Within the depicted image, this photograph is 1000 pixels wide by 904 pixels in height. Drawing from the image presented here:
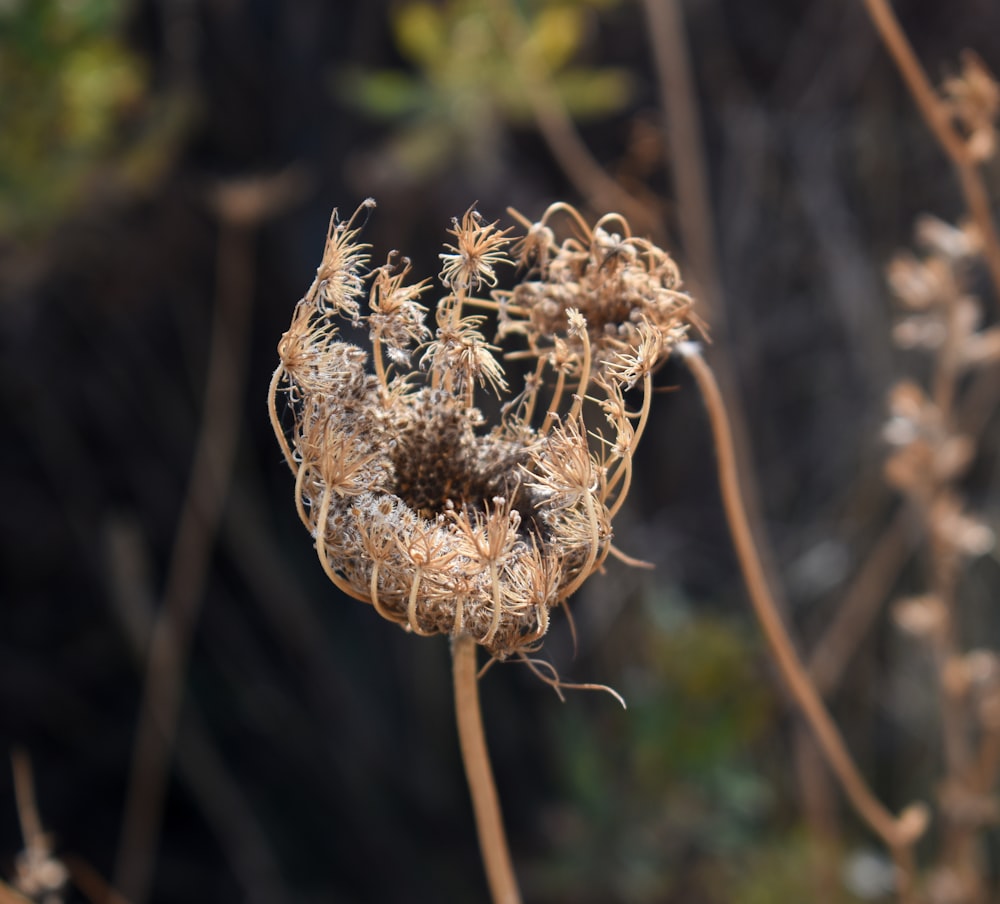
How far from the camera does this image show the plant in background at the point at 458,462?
0.40 m

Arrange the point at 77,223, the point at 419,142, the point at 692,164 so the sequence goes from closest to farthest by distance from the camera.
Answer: the point at 692,164 → the point at 419,142 → the point at 77,223

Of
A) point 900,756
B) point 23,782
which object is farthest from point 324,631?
point 23,782

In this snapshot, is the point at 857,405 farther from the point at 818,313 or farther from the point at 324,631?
the point at 324,631

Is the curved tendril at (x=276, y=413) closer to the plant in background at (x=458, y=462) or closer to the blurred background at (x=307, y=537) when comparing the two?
the plant in background at (x=458, y=462)

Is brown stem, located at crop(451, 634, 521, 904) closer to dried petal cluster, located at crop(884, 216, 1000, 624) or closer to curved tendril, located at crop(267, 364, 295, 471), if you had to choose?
curved tendril, located at crop(267, 364, 295, 471)

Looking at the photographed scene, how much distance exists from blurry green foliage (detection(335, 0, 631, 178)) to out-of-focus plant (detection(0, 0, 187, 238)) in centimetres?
31

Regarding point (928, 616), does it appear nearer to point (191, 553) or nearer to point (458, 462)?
point (458, 462)

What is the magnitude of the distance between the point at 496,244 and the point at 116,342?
1431 millimetres

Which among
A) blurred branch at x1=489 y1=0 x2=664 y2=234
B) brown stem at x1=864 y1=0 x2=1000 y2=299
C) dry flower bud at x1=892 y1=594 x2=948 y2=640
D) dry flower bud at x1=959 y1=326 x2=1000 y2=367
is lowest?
dry flower bud at x1=892 y1=594 x2=948 y2=640

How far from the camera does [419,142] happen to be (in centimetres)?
129

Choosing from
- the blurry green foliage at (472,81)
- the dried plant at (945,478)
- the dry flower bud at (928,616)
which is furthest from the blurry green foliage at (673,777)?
the blurry green foliage at (472,81)

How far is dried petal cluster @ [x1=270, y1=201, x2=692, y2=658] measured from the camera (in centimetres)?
40

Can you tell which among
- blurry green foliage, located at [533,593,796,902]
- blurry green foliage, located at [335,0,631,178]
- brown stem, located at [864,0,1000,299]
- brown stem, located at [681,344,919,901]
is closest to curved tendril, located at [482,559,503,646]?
brown stem, located at [681,344,919,901]

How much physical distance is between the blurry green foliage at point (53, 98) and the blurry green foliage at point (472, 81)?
1.03ft
